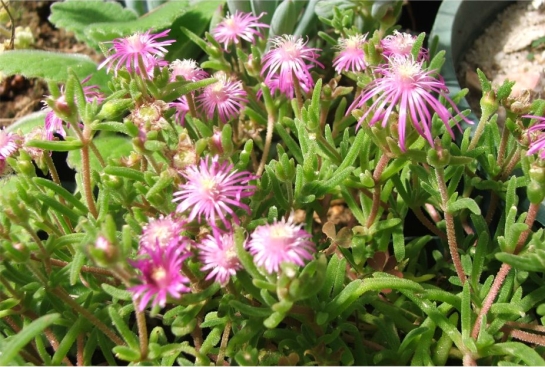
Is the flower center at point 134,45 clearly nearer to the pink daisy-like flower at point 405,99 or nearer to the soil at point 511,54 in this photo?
the pink daisy-like flower at point 405,99

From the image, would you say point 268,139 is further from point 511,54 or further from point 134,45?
point 511,54

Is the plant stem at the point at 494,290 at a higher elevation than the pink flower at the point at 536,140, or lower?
lower

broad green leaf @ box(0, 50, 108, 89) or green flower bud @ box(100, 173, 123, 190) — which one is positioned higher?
broad green leaf @ box(0, 50, 108, 89)

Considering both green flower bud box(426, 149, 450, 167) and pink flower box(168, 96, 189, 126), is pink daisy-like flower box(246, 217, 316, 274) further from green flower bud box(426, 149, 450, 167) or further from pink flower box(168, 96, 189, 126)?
pink flower box(168, 96, 189, 126)

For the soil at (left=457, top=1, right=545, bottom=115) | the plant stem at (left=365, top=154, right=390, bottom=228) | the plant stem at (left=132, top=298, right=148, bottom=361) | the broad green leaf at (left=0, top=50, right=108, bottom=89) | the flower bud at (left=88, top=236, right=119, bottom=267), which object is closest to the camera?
the flower bud at (left=88, top=236, right=119, bottom=267)

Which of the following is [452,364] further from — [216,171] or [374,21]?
[374,21]

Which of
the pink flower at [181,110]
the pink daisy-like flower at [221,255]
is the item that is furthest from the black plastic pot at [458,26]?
the pink daisy-like flower at [221,255]

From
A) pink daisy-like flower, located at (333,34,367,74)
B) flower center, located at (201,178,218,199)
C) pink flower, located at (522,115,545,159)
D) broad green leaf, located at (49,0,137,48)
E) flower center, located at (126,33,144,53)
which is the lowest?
pink flower, located at (522,115,545,159)

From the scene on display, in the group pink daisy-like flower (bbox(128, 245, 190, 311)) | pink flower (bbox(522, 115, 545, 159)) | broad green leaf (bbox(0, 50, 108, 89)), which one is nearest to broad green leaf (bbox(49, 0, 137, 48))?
broad green leaf (bbox(0, 50, 108, 89))
